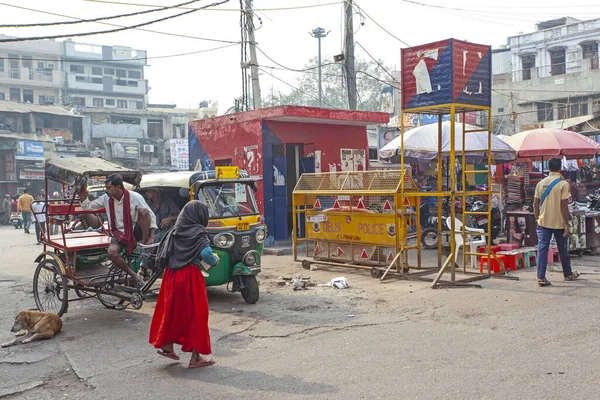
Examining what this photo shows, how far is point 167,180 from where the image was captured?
9188 mm

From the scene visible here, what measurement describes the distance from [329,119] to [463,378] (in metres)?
11.3

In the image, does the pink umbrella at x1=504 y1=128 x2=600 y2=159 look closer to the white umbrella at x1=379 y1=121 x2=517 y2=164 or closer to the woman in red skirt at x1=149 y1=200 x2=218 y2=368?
the white umbrella at x1=379 y1=121 x2=517 y2=164

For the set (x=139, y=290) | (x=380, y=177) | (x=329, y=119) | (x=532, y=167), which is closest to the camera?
(x=139, y=290)

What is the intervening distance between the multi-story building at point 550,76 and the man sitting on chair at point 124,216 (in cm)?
2889

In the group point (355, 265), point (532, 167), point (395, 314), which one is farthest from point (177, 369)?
point (532, 167)

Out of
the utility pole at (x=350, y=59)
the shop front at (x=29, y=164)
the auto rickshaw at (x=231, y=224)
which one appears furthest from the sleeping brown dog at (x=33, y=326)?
the shop front at (x=29, y=164)

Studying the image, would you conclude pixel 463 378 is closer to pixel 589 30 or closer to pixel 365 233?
pixel 365 233

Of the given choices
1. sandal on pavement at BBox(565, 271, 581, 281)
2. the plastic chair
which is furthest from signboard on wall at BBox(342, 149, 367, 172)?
sandal on pavement at BBox(565, 271, 581, 281)

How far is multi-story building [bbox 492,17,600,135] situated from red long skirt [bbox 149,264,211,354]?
30.5 metres

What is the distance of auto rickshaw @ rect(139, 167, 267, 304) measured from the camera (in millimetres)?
8055

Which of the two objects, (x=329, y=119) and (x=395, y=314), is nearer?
(x=395, y=314)

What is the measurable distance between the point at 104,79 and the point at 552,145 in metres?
60.7

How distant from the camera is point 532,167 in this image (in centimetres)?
2166

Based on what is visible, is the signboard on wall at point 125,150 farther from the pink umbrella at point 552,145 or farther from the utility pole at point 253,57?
the pink umbrella at point 552,145
